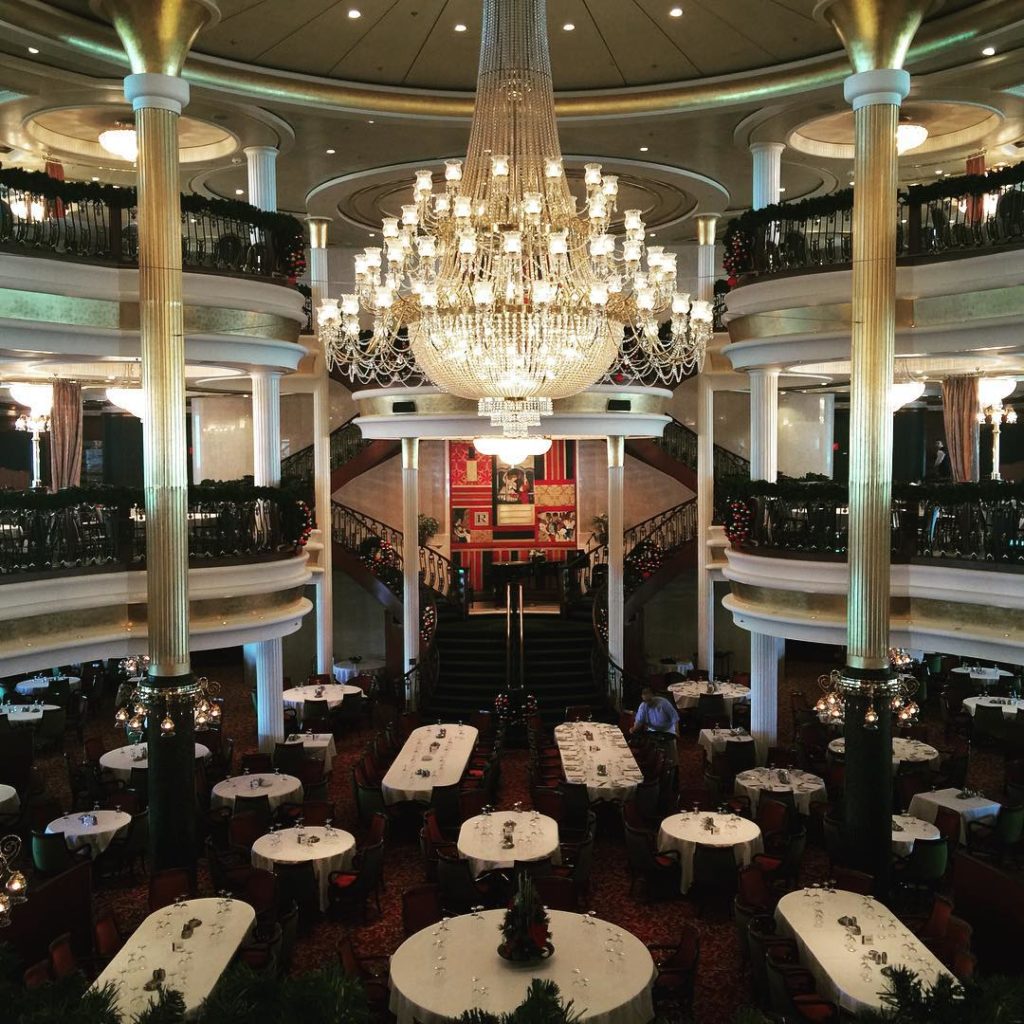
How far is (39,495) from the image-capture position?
35.2 feet

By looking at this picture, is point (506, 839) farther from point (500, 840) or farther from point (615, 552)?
point (615, 552)

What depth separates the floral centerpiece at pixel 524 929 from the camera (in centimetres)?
726

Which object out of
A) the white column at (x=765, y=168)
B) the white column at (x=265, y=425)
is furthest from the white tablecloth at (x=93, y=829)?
the white column at (x=765, y=168)

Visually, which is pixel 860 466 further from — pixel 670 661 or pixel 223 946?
pixel 670 661

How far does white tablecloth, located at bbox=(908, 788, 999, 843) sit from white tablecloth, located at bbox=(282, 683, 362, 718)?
28.2 feet

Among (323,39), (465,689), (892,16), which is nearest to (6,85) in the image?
(323,39)

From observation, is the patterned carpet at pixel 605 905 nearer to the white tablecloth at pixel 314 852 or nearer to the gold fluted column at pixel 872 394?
the white tablecloth at pixel 314 852

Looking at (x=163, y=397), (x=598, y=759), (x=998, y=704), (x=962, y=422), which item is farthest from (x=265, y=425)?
(x=998, y=704)

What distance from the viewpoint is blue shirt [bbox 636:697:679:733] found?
46.8 feet

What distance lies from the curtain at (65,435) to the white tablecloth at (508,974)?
9.99m

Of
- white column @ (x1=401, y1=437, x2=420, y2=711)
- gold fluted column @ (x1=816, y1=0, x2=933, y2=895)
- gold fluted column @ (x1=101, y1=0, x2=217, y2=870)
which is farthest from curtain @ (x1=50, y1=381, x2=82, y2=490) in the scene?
gold fluted column @ (x1=816, y1=0, x2=933, y2=895)

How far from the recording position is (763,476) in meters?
14.1

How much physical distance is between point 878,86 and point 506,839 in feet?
25.1

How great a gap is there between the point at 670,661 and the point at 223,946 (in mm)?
13504
